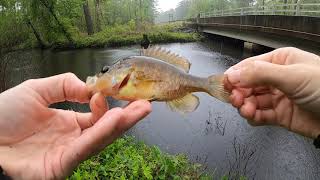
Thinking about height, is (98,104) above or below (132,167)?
above

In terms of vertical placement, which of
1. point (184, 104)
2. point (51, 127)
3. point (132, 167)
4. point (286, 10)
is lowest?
point (132, 167)

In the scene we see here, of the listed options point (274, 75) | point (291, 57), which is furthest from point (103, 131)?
point (291, 57)

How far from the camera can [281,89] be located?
323 cm

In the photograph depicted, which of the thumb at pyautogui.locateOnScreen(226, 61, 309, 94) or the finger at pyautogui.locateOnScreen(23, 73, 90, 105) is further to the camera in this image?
the finger at pyautogui.locateOnScreen(23, 73, 90, 105)

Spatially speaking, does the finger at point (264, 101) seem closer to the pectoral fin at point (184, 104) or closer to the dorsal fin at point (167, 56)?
the pectoral fin at point (184, 104)

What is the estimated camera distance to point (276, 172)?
31.0ft

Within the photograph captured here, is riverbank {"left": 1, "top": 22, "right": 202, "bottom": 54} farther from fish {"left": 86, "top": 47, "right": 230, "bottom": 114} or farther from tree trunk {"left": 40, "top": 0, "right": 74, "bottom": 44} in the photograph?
fish {"left": 86, "top": 47, "right": 230, "bottom": 114}

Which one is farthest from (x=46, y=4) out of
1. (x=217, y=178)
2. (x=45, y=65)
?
(x=217, y=178)

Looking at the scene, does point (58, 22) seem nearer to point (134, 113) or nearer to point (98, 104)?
point (98, 104)

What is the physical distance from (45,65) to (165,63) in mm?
23176

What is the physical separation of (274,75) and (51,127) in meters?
2.06

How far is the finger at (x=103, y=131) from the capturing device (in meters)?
2.55

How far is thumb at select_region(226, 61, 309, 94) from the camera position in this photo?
3084 millimetres

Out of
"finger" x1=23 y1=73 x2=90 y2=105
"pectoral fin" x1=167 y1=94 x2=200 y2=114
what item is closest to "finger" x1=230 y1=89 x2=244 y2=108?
"pectoral fin" x1=167 y1=94 x2=200 y2=114
